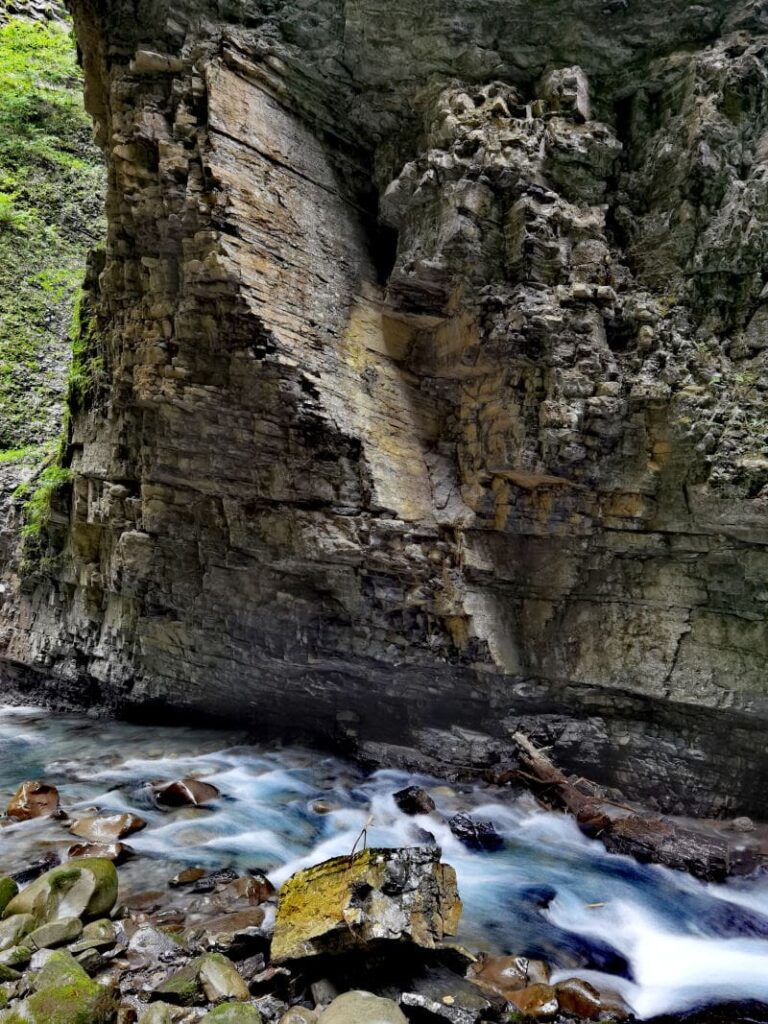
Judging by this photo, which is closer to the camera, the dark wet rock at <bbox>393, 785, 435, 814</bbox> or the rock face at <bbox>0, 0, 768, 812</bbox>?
the dark wet rock at <bbox>393, 785, 435, 814</bbox>

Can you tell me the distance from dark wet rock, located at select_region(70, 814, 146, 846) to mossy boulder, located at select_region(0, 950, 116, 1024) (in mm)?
2917

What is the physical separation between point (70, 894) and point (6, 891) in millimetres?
648

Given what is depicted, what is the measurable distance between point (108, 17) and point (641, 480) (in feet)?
38.6

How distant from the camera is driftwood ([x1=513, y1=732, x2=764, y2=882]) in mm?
6871

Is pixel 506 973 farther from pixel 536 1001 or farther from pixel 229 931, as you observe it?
pixel 229 931

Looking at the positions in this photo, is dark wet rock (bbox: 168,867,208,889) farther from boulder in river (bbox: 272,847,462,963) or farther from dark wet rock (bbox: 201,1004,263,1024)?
dark wet rock (bbox: 201,1004,263,1024)

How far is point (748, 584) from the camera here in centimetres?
790

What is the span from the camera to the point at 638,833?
743cm

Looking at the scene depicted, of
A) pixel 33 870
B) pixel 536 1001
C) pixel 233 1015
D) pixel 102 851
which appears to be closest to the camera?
pixel 233 1015

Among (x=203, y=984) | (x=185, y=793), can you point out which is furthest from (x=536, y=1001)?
(x=185, y=793)

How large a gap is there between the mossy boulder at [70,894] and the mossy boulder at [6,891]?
7 cm

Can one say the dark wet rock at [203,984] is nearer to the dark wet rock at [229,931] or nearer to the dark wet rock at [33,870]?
the dark wet rock at [229,931]

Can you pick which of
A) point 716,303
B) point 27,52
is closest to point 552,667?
point 716,303

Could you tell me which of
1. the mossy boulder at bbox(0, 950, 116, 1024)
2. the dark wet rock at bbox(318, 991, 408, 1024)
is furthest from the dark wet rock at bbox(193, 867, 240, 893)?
the dark wet rock at bbox(318, 991, 408, 1024)
